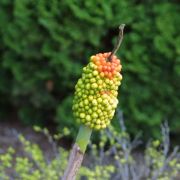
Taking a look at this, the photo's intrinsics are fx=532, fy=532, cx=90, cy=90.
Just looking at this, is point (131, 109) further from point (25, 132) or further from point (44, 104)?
point (25, 132)

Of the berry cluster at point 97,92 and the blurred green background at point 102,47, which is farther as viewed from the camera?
the blurred green background at point 102,47

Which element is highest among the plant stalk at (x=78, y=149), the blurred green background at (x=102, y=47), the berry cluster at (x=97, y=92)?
the blurred green background at (x=102, y=47)

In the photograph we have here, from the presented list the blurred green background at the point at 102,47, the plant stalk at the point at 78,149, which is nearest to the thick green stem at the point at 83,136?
the plant stalk at the point at 78,149

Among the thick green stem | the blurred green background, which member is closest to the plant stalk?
the thick green stem

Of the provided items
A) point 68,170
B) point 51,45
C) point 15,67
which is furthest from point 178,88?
point 68,170

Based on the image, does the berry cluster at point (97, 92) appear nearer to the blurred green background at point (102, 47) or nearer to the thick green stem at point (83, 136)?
the thick green stem at point (83, 136)

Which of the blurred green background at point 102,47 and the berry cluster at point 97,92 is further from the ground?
the blurred green background at point 102,47

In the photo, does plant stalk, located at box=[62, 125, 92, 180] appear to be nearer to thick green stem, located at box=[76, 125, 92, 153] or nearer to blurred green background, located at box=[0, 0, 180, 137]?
thick green stem, located at box=[76, 125, 92, 153]
